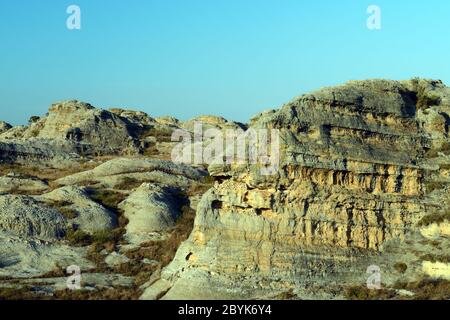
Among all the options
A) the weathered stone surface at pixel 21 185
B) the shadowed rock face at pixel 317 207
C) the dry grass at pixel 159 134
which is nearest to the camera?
the shadowed rock face at pixel 317 207

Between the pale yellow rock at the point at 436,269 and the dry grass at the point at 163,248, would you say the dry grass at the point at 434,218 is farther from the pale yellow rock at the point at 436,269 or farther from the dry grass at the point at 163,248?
the dry grass at the point at 163,248

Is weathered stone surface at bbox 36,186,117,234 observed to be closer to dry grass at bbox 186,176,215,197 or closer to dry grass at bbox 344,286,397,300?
dry grass at bbox 186,176,215,197

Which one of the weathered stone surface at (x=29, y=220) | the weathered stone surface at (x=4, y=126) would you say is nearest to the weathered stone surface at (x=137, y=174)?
the weathered stone surface at (x=29, y=220)

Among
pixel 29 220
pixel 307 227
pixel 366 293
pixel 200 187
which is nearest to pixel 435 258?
pixel 366 293

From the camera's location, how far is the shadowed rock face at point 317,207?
101 ft

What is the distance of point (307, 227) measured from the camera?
3189cm

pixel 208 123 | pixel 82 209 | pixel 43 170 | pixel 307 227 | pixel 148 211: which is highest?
pixel 208 123

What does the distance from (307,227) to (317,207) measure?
3.42ft

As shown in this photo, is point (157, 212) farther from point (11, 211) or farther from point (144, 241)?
point (11, 211)

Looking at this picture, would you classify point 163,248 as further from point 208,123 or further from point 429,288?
point 208,123

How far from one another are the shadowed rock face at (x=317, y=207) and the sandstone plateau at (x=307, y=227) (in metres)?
0.05

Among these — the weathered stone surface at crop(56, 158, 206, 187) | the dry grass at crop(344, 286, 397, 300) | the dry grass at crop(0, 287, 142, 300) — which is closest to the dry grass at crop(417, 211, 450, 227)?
the dry grass at crop(344, 286, 397, 300)
